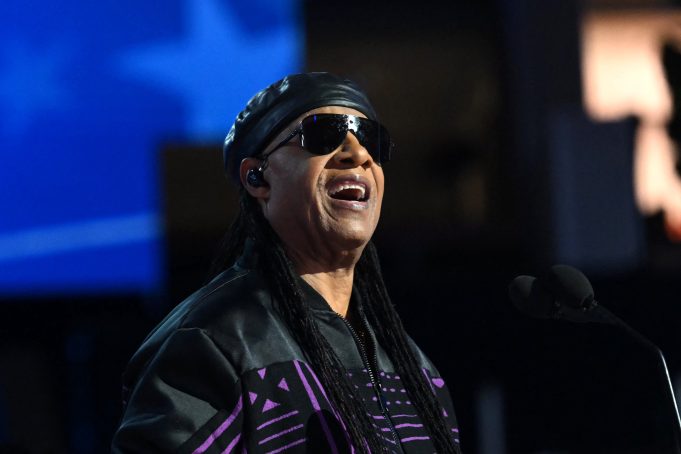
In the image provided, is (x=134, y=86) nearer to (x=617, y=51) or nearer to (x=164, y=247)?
(x=164, y=247)

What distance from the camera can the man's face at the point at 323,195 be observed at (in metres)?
2.44

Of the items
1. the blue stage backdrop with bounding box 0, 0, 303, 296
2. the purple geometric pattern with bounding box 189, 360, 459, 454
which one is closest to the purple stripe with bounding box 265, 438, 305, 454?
the purple geometric pattern with bounding box 189, 360, 459, 454

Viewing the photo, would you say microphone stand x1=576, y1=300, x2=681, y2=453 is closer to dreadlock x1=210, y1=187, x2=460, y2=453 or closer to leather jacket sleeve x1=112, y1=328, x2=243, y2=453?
dreadlock x1=210, y1=187, x2=460, y2=453

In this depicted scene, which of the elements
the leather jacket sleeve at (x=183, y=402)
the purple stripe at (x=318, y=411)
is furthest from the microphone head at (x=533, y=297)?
the leather jacket sleeve at (x=183, y=402)

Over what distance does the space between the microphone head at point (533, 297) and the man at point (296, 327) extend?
311mm

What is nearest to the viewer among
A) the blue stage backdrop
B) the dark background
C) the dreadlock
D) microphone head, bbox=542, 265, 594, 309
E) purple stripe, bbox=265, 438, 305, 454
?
purple stripe, bbox=265, 438, 305, 454

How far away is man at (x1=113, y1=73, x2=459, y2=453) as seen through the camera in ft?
7.09

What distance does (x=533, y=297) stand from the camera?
8.07 feet

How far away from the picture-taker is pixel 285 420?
221cm

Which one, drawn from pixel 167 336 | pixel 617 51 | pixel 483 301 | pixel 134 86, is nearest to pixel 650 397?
pixel 483 301

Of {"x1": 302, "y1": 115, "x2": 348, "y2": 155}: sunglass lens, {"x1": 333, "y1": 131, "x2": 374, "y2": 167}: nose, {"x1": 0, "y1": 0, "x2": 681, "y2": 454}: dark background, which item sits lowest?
{"x1": 0, "y1": 0, "x2": 681, "y2": 454}: dark background

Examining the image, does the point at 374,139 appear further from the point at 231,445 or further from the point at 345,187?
the point at 231,445

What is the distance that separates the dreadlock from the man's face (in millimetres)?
63

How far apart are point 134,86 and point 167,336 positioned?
4.03m
